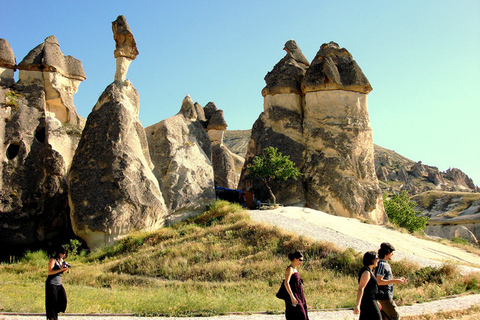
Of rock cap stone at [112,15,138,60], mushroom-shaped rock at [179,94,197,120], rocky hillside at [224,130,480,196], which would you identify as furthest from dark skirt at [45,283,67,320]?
rocky hillside at [224,130,480,196]

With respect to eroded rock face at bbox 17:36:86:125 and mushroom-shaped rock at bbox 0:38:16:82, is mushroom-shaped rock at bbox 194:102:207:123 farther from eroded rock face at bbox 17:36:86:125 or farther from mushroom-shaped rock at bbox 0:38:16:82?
mushroom-shaped rock at bbox 0:38:16:82

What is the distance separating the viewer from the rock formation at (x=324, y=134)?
2106cm

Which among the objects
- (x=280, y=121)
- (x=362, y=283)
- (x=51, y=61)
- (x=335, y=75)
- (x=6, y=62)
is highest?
(x=51, y=61)

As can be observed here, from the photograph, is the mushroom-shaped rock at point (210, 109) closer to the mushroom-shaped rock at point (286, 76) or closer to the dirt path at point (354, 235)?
the mushroom-shaped rock at point (286, 76)

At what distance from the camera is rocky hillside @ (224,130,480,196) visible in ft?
221

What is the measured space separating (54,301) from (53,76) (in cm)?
1473

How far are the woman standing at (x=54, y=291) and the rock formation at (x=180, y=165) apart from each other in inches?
417

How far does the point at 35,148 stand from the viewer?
16.6 m

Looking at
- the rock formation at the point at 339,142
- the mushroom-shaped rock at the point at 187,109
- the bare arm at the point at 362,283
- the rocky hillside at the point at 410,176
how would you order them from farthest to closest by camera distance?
the rocky hillside at the point at 410,176 < the rock formation at the point at 339,142 < the mushroom-shaped rock at the point at 187,109 < the bare arm at the point at 362,283

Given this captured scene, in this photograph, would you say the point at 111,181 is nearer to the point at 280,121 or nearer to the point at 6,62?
the point at 6,62

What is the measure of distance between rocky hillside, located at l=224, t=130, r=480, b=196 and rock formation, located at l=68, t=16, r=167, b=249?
1851 inches

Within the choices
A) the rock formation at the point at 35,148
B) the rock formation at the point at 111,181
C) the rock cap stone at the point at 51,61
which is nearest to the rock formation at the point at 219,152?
the rock cap stone at the point at 51,61

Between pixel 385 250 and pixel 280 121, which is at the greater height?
pixel 280 121

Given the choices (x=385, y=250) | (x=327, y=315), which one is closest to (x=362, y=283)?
(x=385, y=250)
